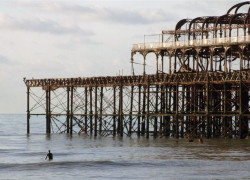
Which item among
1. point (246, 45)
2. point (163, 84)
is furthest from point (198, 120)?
point (246, 45)

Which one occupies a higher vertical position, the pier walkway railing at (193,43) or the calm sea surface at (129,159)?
the pier walkway railing at (193,43)

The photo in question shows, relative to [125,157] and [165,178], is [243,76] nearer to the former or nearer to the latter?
[125,157]

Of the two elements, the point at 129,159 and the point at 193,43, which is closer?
the point at 129,159

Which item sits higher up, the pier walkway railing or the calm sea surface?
the pier walkway railing

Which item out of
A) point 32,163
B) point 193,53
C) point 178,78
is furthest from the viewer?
point 193,53

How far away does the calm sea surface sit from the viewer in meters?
55.3

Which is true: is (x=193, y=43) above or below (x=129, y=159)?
above

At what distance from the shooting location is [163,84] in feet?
278

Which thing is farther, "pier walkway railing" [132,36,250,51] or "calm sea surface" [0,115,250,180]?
"pier walkway railing" [132,36,250,51]

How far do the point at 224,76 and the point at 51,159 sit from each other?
22032 millimetres

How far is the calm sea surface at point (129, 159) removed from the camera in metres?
55.3

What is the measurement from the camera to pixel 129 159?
65750mm

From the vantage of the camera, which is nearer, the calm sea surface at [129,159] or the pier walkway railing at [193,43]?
the calm sea surface at [129,159]

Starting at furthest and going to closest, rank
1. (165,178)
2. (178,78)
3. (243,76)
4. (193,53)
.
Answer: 1. (193,53)
2. (178,78)
3. (243,76)
4. (165,178)
